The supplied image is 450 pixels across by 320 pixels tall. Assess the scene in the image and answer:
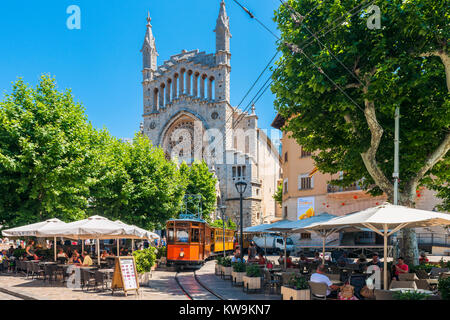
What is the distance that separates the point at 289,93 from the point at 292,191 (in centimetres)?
2224

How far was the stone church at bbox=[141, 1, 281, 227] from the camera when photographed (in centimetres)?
5312

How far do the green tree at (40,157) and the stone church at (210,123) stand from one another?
33.2m

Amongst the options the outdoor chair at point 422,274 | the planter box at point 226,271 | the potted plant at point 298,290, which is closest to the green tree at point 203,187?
the planter box at point 226,271

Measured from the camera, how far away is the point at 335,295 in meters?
9.35

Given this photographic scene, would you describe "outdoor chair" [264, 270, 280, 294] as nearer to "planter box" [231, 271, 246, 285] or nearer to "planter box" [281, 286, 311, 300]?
"planter box" [231, 271, 246, 285]

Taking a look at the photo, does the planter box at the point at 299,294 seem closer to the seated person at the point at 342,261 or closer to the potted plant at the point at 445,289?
the potted plant at the point at 445,289

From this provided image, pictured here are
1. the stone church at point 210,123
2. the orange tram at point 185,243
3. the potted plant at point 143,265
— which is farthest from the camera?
the stone church at point 210,123

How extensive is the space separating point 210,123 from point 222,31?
1323 centimetres

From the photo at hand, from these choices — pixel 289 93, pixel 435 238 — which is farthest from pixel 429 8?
pixel 435 238

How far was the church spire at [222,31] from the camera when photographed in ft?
177

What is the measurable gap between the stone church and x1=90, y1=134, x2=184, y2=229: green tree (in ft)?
75.1

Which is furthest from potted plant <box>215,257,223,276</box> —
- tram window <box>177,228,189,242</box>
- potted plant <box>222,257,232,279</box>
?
tram window <box>177,228,189,242</box>

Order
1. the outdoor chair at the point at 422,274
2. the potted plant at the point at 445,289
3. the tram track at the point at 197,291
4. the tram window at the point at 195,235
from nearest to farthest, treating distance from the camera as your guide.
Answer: the potted plant at the point at 445,289 → the tram track at the point at 197,291 → the outdoor chair at the point at 422,274 → the tram window at the point at 195,235

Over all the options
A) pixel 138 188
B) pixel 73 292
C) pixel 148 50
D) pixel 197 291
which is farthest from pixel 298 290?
pixel 148 50
